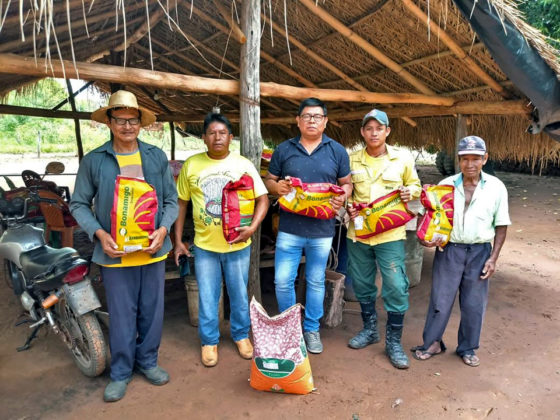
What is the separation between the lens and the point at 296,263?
2982 millimetres

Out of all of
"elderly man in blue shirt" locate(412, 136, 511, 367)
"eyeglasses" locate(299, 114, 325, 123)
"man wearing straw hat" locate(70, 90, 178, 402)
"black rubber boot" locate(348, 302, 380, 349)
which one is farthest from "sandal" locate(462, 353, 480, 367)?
"man wearing straw hat" locate(70, 90, 178, 402)

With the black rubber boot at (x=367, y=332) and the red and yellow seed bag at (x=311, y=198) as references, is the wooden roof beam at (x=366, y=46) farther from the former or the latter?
the black rubber boot at (x=367, y=332)

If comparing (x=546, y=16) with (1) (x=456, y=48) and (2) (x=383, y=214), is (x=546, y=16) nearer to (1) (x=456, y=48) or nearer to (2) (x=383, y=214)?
(1) (x=456, y=48)

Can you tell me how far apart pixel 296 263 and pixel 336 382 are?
2.86 ft

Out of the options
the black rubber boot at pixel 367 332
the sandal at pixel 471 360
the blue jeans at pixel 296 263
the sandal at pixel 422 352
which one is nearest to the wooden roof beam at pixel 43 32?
the blue jeans at pixel 296 263

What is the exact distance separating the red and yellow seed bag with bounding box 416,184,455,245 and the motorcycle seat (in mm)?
2485

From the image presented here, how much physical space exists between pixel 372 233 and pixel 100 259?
5.92 ft

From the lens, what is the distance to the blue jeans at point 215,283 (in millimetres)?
2812

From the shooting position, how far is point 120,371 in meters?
2.60

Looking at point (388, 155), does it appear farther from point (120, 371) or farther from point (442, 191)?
point (120, 371)

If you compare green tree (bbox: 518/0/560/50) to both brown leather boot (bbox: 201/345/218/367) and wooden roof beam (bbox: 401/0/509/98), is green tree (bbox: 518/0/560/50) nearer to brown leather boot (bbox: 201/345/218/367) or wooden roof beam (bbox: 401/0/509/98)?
wooden roof beam (bbox: 401/0/509/98)

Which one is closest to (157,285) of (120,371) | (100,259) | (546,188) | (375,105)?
(100,259)

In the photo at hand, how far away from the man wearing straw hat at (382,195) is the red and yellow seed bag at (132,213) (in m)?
1.42

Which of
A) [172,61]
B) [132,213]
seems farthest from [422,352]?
[172,61]
